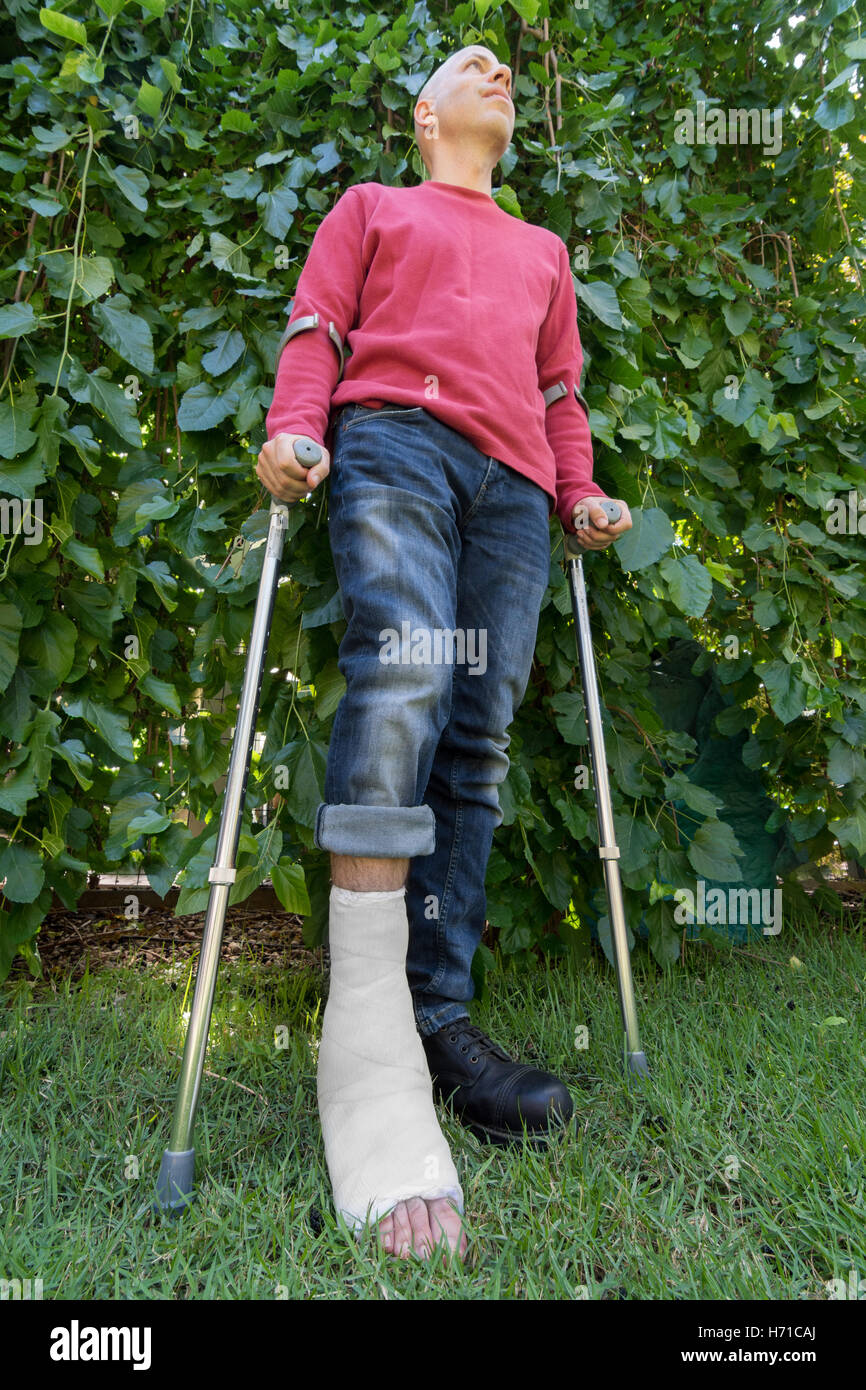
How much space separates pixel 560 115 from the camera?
1540 mm

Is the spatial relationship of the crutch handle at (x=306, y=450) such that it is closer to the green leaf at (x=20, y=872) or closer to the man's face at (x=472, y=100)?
the man's face at (x=472, y=100)

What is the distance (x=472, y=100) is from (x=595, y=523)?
68cm

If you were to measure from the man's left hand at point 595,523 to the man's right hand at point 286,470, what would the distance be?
438 mm

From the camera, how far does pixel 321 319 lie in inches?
48.6

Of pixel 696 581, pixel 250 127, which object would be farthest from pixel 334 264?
pixel 696 581

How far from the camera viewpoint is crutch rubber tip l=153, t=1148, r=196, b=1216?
0.96 metres

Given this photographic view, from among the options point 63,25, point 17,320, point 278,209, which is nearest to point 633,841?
point 278,209

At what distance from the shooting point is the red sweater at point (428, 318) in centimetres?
122

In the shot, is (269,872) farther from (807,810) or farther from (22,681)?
(807,810)

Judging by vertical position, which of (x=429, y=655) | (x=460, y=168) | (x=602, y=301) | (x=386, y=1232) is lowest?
(x=386, y=1232)

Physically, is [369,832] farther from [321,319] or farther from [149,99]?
[149,99]

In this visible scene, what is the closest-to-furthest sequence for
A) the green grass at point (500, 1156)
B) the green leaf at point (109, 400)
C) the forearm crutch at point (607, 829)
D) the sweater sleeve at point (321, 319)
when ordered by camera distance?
the green grass at point (500, 1156)
the sweater sleeve at point (321, 319)
the forearm crutch at point (607, 829)
the green leaf at point (109, 400)

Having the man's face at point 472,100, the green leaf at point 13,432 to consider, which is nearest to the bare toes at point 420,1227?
the green leaf at point 13,432

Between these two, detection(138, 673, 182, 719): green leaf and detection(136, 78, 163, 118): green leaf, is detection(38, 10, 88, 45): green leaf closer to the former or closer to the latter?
detection(136, 78, 163, 118): green leaf
